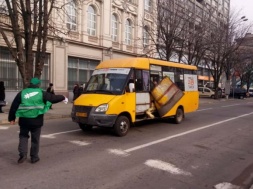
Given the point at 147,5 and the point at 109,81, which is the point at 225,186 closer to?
the point at 109,81

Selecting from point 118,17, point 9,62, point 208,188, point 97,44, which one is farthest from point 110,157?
point 118,17

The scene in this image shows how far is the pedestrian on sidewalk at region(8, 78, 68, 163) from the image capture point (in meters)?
6.21

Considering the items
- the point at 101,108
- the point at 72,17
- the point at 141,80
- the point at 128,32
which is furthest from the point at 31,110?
the point at 128,32

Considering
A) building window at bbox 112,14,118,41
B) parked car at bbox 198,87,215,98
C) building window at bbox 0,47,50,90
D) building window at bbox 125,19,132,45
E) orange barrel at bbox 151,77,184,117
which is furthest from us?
parked car at bbox 198,87,215,98

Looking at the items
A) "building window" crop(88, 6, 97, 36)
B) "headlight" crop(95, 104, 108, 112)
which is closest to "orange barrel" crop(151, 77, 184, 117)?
"headlight" crop(95, 104, 108, 112)

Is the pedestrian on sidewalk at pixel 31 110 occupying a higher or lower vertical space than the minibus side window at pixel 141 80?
lower

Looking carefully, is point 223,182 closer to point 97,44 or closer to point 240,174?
point 240,174

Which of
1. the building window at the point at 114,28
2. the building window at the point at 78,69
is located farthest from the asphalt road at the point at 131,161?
the building window at the point at 114,28

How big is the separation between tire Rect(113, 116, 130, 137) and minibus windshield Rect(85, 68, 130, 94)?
865mm

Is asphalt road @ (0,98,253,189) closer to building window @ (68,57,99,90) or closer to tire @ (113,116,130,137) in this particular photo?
tire @ (113,116,130,137)

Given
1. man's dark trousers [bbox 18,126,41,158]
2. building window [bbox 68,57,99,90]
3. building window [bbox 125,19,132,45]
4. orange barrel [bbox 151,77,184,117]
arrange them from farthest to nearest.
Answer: building window [bbox 125,19,132,45] → building window [bbox 68,57,99,90] → orange barrel [bbox 151,77,184,117] → man's dark trousers [bbox 18,126,41,158]

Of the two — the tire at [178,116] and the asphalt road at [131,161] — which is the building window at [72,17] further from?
the asphalt road at [131,161]

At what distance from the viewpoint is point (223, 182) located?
5.77m

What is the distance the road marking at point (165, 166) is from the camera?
A: 622cm
